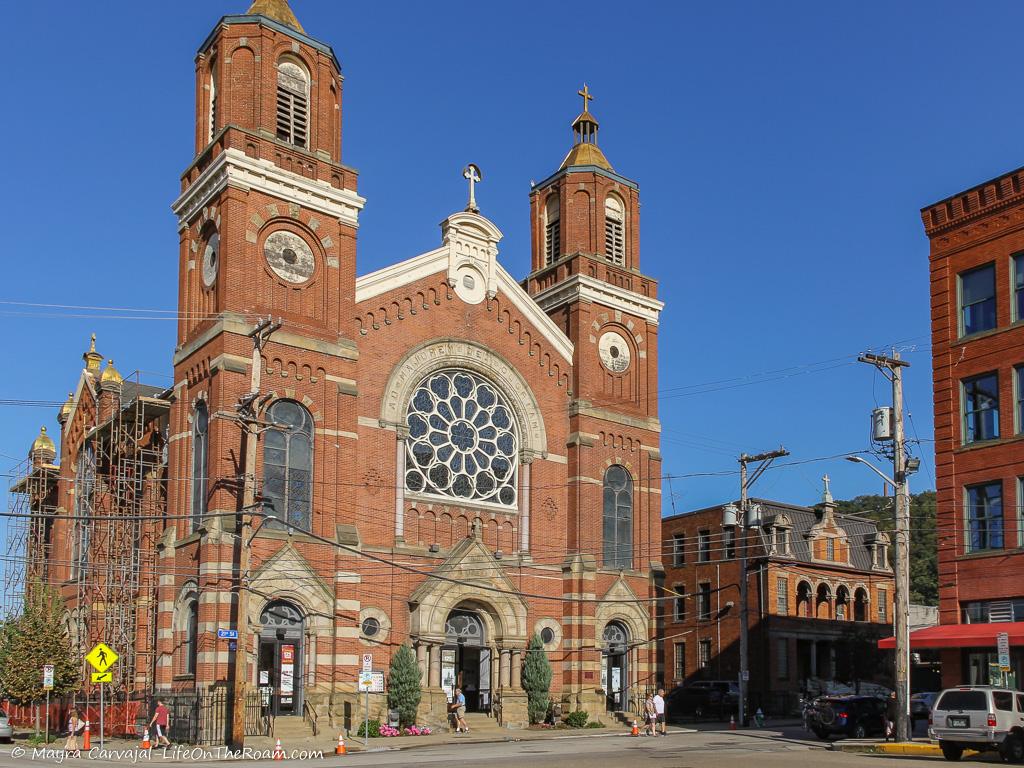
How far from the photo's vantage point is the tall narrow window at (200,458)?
39000 millimetres

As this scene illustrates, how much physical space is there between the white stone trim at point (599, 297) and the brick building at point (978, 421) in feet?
47.8

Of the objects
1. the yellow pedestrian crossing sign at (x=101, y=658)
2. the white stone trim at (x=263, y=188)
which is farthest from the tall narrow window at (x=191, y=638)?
the white stone trim at (x=263, y=188)

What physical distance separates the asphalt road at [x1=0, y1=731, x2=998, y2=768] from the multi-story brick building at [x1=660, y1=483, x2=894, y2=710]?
21347mm

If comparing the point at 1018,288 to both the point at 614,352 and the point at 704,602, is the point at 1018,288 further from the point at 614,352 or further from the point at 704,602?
the point at 704,602

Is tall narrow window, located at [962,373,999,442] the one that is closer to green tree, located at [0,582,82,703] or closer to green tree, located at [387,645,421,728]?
green tree, located at [387,645,421,728]

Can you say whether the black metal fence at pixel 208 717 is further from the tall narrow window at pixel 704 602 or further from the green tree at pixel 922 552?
the green tree at pixel 922 552

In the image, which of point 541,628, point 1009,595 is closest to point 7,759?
point 541,628

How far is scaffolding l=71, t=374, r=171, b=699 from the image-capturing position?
1672 inches

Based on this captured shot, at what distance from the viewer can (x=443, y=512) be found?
145 feet

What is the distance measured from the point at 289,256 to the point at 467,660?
1657 centimetres

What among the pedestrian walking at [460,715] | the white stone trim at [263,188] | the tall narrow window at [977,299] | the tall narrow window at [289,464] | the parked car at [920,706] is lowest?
the parked car at [920,706]

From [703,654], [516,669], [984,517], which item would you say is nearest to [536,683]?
[516,669]

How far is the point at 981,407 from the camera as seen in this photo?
125 feet

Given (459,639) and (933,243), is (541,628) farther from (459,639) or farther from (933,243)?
(933,243)
